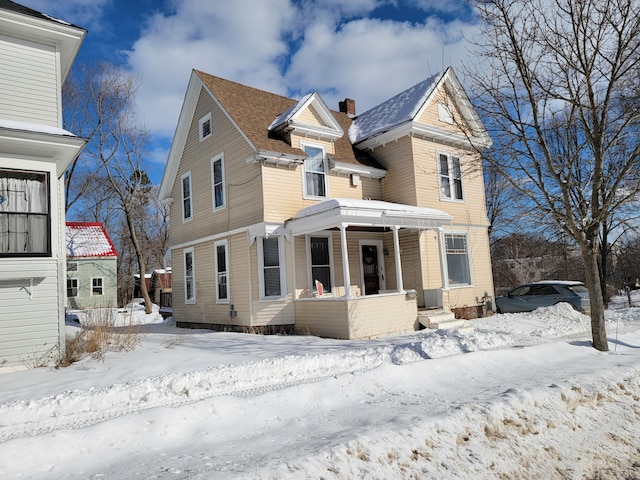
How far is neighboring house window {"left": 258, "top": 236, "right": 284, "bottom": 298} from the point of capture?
13734mm

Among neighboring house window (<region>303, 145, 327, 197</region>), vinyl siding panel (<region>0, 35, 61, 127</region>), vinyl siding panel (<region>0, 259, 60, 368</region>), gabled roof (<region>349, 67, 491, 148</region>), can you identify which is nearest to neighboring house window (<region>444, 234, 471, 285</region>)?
gabled roof (<region>349, 67, 491, 148</region>)

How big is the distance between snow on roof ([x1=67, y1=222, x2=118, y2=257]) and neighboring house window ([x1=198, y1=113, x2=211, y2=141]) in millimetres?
18170

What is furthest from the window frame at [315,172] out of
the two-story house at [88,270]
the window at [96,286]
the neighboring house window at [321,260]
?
the window at [96,286]

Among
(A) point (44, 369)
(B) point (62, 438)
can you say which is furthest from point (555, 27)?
(A) point (44, 369)

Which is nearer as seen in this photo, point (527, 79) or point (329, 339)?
point (527, 79)

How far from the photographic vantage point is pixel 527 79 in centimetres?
909

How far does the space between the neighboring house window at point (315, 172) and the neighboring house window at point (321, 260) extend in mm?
1552

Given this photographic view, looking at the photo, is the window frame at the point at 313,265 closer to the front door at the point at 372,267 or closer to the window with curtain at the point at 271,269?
the window with curtain at the point at 271,269

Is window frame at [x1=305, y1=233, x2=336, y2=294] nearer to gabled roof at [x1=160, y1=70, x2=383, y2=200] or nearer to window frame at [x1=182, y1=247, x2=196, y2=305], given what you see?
gabled roof at [x1=160, y1=70, x2=383, y2=200]

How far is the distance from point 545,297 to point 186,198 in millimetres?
13694

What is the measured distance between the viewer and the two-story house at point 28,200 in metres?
8.73

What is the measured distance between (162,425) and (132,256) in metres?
41.2

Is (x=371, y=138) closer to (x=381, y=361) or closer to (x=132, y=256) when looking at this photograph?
(x=381, y=361)

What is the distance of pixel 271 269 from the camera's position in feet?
45.4
